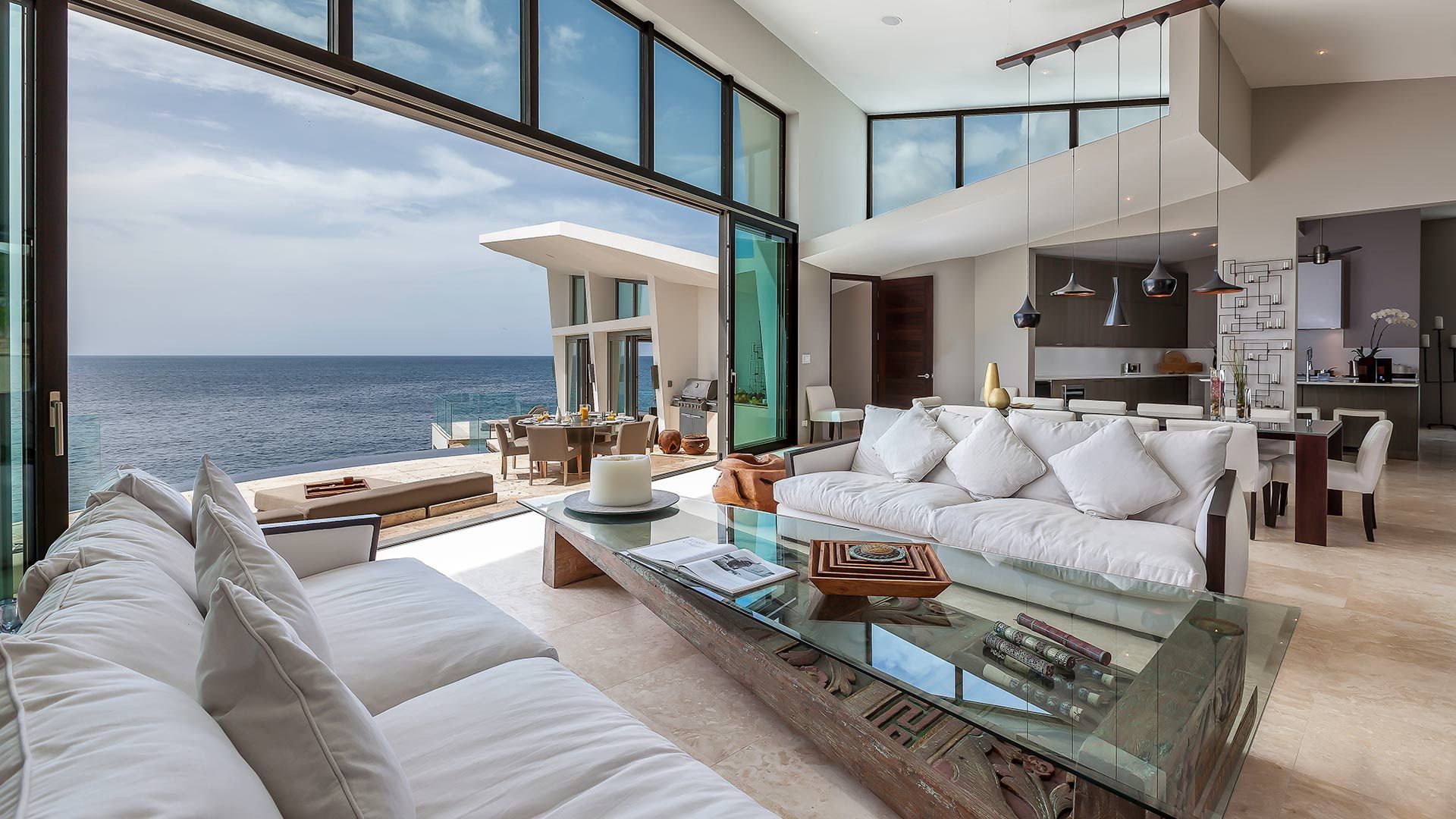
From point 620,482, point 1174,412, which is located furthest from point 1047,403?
point 620,482

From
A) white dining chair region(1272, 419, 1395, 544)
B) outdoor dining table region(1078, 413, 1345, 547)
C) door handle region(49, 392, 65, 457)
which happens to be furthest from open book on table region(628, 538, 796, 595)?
white dining chair region(1272, 419, 1395, 544)

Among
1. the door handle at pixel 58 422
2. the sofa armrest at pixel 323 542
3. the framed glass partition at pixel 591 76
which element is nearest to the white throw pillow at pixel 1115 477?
the sofa armrest at pixel 323 542

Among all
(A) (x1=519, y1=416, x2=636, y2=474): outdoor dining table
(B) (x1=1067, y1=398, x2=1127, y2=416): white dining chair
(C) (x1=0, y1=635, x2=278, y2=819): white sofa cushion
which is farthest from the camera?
(A) (x1=519, y1=416, x2=636, y2=474): outdoor dining table

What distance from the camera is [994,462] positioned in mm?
3301

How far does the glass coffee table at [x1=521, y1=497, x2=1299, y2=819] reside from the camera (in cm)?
125

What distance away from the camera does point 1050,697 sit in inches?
54.7

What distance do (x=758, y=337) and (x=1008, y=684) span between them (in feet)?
19.0

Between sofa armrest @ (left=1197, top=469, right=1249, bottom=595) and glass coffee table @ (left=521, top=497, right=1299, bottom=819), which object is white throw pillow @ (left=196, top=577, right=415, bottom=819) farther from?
sofa armrest @ (left=1197, top=469, right=1249, bottom=595)

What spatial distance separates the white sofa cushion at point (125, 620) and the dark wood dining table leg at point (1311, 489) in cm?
504

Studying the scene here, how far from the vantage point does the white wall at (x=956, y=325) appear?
9000 millimetres

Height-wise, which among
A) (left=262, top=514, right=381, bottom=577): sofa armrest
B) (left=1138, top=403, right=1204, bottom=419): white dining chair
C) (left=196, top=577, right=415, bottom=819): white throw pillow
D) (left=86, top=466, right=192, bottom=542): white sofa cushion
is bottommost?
(left=262, top=514, right=381, bottom=577): sofa armrest

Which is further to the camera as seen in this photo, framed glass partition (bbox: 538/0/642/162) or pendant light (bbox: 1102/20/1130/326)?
pendant light (bbox: 1102/20/1130/326)

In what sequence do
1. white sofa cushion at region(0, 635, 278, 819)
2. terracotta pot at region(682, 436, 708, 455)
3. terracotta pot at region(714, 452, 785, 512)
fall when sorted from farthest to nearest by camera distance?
terracotta pot at region(682, 436, 708, 455)
terracotta pot at region(714, 452, 785, 512)
white sofa cushion at region(0, 635, 278, 819)

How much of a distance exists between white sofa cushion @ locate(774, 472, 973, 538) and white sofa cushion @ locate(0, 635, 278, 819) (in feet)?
9.04
